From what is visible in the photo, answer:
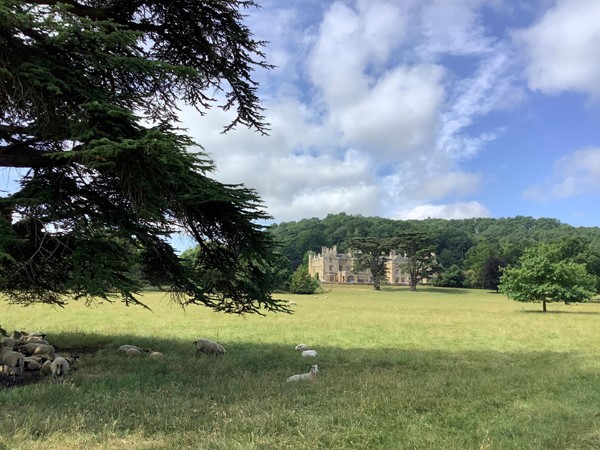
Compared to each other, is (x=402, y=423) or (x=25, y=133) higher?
(x=25, y=133)

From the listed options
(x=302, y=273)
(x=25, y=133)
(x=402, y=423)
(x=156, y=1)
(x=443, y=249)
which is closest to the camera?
(x=402, y=423)

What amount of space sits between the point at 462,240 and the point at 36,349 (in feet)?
497

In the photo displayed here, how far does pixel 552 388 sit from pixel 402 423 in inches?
176

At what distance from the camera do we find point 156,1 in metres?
10.7

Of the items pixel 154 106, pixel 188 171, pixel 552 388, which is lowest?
pixel 552 388

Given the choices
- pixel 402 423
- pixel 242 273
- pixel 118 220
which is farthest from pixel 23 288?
pixel 402 423

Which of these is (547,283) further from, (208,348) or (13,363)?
(13,363)

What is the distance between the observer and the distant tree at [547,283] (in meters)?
37.7

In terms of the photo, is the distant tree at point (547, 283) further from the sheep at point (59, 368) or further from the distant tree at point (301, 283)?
the distant tree at point (301, 283)

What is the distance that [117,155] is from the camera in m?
7.05

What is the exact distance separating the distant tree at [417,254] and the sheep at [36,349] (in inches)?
3424

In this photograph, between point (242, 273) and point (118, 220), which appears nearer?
point (118, 220)

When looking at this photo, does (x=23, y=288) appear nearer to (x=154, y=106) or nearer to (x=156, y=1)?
(x=154, y=106)

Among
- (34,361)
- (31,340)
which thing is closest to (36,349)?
(31,340)
